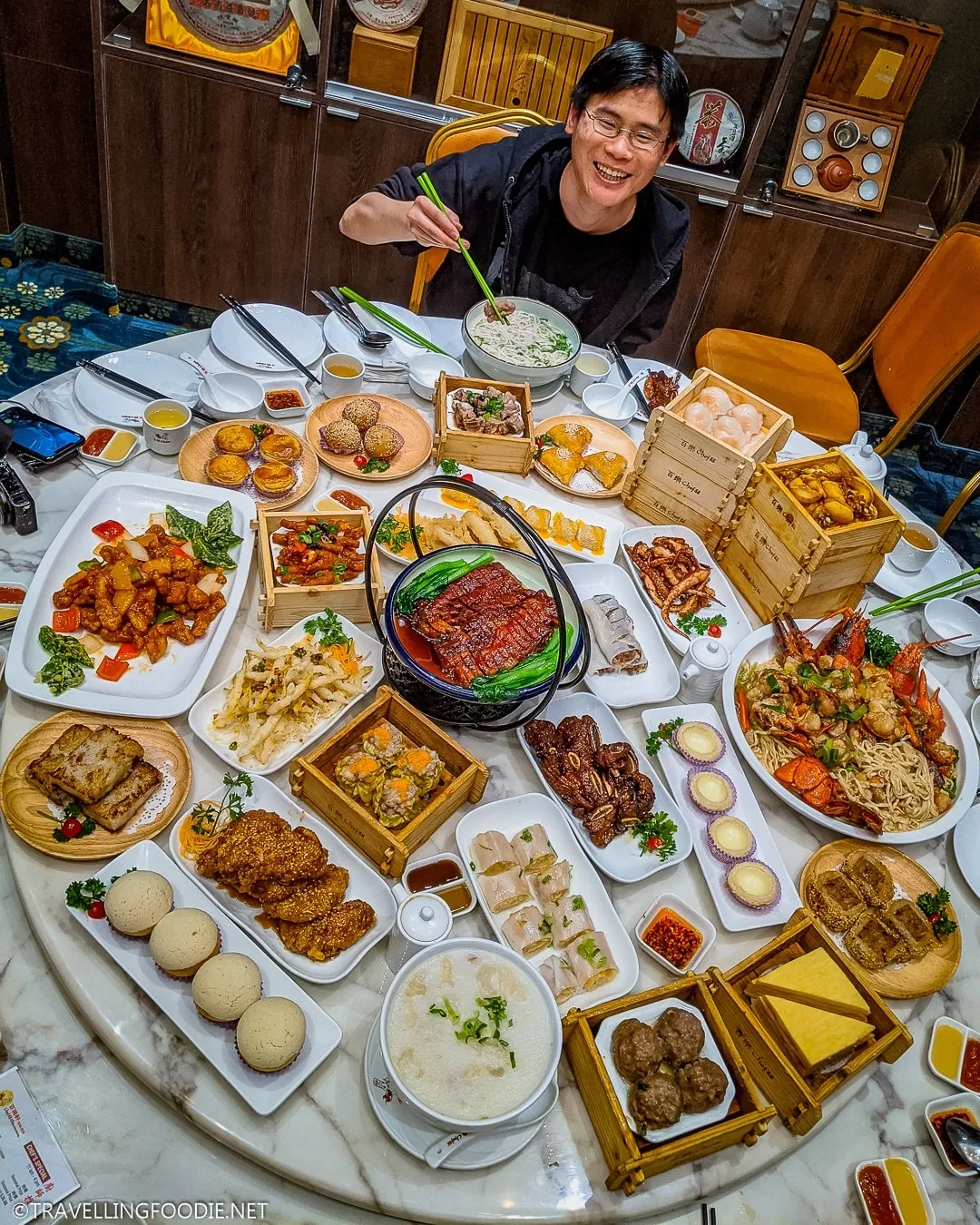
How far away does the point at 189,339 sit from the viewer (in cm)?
362

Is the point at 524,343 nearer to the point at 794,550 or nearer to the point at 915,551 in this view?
the point at 794,550

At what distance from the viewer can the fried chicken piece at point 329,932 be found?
2043 millimetres

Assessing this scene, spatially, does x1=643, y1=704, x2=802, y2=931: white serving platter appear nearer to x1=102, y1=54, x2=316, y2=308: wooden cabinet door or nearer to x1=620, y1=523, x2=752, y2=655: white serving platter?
x1=620, y1=523, x2=752, y2=655: white serving platter

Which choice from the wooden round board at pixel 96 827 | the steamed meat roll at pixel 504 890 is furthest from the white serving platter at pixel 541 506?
the steamed meat roll at pixel 504 890

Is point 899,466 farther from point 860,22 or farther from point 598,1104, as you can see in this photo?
point 598,1104

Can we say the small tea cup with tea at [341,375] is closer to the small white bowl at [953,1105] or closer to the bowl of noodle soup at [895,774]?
the bowl of noodle soup at [895,774]

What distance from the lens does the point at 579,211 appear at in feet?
12.7

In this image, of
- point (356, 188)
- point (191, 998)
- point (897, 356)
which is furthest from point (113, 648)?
point (897, 356)

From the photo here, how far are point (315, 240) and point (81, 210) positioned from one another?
5.29ft

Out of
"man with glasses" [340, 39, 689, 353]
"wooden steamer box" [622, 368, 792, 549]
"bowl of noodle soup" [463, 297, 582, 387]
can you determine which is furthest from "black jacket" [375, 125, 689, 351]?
"wooden steamer box" [622, 368, 792, 549]

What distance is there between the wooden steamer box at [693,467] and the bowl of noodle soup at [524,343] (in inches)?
25.2

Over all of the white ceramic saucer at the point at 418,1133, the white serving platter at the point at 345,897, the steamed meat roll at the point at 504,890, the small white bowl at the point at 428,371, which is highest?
the small white bowl at the point at 428,371

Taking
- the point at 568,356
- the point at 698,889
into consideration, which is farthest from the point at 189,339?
the point at 698,889

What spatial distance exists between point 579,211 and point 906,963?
322 cm
